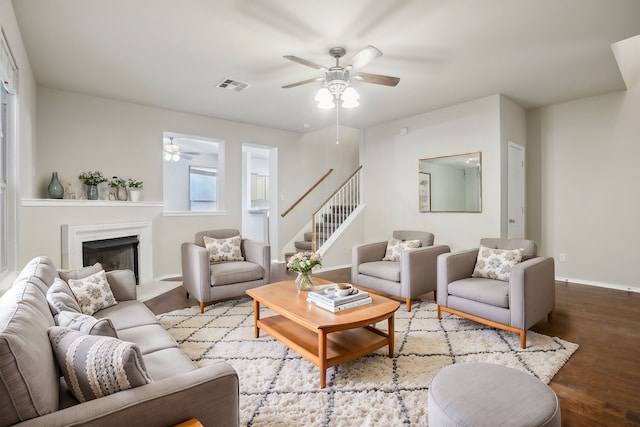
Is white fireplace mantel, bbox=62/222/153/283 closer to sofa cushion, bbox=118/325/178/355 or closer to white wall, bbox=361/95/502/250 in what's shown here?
sofa cushion, bbox=118/325/178/355

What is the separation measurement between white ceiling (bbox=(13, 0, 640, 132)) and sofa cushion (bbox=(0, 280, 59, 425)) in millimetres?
2258

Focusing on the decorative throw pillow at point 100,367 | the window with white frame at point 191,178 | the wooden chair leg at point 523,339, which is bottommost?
the wooden chair leg at point 523,339

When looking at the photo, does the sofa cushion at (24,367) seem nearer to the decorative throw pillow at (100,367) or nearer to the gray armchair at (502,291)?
the decorative throw pillow at (100,367)

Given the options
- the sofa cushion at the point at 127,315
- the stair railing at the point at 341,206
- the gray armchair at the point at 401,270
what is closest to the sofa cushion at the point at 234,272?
the sofa cushion at the point at 127,315

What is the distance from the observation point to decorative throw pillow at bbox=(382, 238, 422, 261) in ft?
13.2

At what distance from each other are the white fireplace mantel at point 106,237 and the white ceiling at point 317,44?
5.70 ft

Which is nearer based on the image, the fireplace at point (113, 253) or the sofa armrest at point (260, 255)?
the sofa armrest at point (260, 255)

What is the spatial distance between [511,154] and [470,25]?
253 cm

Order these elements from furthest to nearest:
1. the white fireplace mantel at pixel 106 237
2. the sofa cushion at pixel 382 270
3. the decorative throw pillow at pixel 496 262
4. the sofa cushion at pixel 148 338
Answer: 1. the white fireplace mantel at pixel 106 237
2. the sofa cushion at pixel 382 270
3. the decorative throw pillow at pixel 496 262
4. the sofa cushion at pixel 148 338

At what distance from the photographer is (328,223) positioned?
6.21 metres

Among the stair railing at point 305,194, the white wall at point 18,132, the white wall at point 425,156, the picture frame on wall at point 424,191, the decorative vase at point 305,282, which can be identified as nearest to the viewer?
the white wall at point 18,132

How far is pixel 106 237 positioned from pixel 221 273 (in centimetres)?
186

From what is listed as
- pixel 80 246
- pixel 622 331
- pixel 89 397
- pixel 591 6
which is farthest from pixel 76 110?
pixel 622 331

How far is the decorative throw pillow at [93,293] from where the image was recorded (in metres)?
2.27
